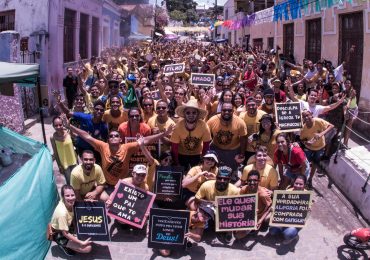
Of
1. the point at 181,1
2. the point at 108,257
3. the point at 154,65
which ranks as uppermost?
the point at 181,1

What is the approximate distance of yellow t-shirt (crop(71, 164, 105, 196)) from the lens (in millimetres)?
6027

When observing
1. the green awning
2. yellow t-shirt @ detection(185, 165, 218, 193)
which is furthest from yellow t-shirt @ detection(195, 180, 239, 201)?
the green awning

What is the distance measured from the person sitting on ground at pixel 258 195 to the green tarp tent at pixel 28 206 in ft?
8.60

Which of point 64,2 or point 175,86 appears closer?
point 175,86

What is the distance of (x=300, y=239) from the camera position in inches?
236

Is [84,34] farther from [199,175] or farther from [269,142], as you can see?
[199,175]

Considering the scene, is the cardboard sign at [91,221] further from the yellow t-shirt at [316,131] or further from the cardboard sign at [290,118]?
the yellow t-shirt at [316,131]

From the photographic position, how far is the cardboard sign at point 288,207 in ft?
19.1

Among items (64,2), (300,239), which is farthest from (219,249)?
(64,2)

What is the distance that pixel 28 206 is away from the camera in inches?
217

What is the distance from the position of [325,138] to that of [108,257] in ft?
15.7

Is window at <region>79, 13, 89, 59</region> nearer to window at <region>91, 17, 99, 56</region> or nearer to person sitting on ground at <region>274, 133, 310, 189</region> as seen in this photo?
window at <region>91, 17, 99, 56</region>

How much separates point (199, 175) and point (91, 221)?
5.20ft

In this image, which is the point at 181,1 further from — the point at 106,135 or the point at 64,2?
the point at 106,135
